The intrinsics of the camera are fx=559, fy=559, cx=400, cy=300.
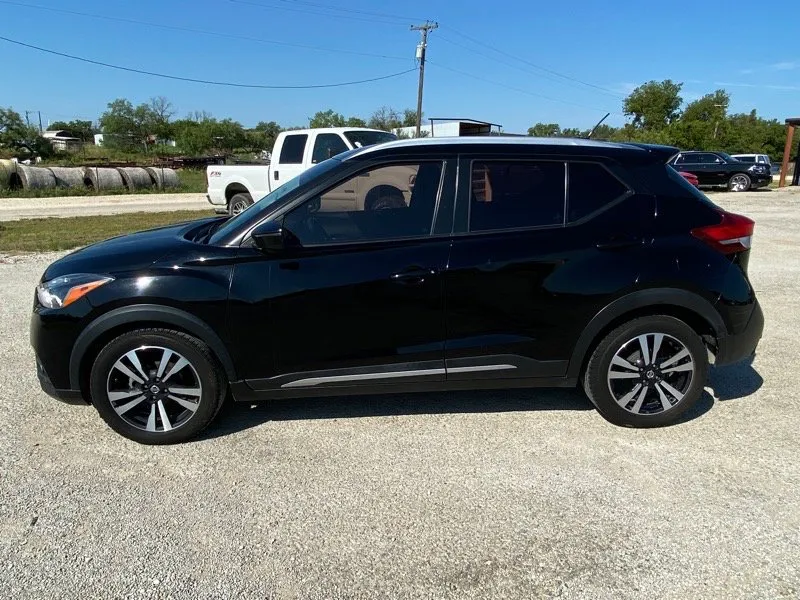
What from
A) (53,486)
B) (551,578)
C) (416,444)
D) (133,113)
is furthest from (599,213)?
(133,113)

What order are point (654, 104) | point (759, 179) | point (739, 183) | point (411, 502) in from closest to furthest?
point (411, 502) → point (759, 179) → point (739, 183) → point (654, 104)

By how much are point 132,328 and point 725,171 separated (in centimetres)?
2787

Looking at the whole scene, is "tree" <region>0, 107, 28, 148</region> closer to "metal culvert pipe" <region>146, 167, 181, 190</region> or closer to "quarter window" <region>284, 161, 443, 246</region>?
"metal culvert pipe" <region>146, 167, 181, 190</region>

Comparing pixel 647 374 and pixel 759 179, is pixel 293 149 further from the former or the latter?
pixel 759 179

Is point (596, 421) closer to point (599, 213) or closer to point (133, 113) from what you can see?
point (599, 213)

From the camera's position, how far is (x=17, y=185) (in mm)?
24578

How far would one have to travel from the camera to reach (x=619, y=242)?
3.45 m

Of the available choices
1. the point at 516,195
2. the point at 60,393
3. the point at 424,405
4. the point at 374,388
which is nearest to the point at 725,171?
the point at 516,195

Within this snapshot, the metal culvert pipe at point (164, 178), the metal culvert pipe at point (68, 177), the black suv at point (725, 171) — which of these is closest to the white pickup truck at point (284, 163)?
the metal culvert pipe at point (68, 177)

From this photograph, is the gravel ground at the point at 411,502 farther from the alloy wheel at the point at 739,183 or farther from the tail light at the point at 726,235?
the alloy wheel at the point at 739,183

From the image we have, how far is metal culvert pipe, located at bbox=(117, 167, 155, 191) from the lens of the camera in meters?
26.6

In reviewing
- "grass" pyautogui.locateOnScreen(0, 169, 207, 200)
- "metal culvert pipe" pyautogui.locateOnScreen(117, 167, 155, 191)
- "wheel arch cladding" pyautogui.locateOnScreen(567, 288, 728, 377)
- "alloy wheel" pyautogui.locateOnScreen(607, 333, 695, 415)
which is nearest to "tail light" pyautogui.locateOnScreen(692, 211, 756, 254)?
"wheel arch cladding" pyautogui.locateOnScreen(567, 288, 728, 377)

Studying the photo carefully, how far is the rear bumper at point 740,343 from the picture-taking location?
3.60 metres

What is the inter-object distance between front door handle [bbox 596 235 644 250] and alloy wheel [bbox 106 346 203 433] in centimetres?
260
